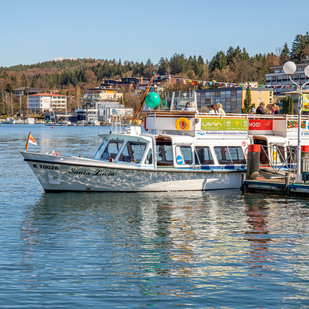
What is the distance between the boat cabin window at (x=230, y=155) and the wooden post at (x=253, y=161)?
3.79ft

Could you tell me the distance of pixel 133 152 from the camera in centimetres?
2519

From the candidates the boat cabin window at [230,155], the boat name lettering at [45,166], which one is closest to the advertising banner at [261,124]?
the boat cabin window at [230,155]

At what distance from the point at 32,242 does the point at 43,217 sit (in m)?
4.12

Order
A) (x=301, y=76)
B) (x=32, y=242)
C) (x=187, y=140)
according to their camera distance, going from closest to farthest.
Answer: (x=32, y=242) → (x=187, y=140) → (x=301, y=76)

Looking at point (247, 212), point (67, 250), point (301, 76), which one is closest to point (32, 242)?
point (67, 250)

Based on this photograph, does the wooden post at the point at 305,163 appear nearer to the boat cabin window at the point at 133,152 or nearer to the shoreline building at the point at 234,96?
the boat cabin window at the point at 133,152

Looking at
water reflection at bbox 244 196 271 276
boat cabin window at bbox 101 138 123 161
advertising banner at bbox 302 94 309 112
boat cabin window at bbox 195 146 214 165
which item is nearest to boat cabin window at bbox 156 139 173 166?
boat cabin window at bbox 195 146 214 165

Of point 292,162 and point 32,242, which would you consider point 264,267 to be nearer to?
point 32,242

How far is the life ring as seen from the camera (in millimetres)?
26188

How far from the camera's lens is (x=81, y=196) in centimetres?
2431

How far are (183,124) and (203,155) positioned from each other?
177cm

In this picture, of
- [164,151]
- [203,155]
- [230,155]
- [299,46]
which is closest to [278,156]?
[230,155]

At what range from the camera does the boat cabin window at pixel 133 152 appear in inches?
987

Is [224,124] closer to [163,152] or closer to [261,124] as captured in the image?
[261,124]
